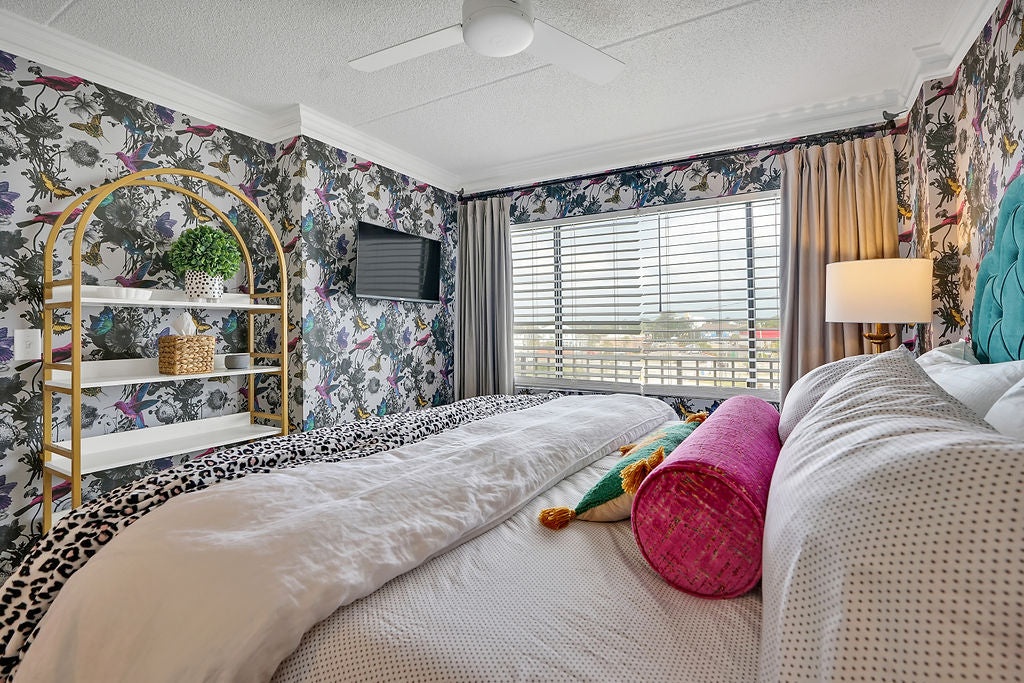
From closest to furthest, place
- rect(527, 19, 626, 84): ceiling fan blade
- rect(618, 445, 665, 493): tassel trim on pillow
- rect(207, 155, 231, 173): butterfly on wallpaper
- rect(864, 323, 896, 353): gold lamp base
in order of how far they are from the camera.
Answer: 1. rect(618, 445, 665, 493): tassel trim on pillow
2. rect(527, 19, 626, 84): ceiling fan blade
3. rect(864, 323, 896, 353): gold lamp base
4. rect(207, 155, 231, 173): butterfly on wallpaper

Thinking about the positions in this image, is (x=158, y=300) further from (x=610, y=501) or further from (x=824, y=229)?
(x=824, y=229)

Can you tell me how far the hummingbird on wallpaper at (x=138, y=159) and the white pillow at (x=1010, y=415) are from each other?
3415 millimetres

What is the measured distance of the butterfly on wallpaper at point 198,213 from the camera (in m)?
2.90

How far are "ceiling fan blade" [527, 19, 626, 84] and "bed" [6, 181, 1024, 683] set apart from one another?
1.55 meters

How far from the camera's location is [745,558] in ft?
2.79

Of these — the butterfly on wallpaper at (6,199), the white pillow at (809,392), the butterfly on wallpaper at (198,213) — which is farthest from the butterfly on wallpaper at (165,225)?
the white pillow at (809,392)

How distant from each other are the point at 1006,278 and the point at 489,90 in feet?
7.89

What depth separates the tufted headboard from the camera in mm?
1615

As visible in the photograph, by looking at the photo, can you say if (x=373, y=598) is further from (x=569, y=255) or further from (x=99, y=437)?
(x=569, y=255)

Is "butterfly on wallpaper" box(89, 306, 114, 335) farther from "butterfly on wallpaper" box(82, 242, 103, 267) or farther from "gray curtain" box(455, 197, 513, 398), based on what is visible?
"gray curtain" box(455, 197, 513, 398)

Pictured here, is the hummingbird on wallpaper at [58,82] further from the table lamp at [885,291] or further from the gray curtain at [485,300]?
the table lamp at [885,291]

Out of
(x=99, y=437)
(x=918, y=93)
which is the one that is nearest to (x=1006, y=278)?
(x=918, y=93)

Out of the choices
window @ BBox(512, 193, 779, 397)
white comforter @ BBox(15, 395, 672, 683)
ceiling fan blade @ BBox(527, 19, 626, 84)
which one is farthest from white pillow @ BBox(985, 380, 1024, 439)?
window @ BBox(512, 193, 779, 397)

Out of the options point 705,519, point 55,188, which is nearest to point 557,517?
point 705,519
